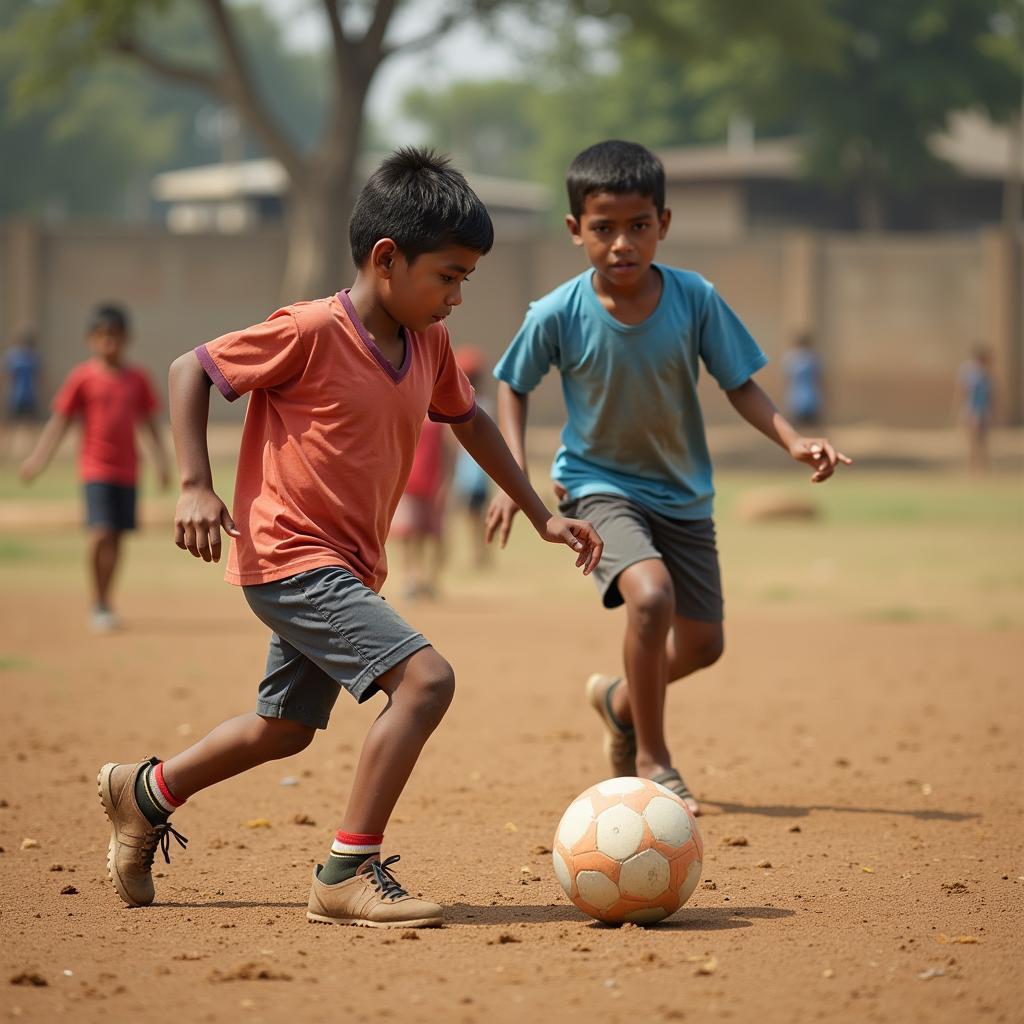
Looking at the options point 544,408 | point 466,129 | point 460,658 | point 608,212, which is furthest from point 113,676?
point 466,129

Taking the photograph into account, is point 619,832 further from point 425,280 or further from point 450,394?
point 425,280

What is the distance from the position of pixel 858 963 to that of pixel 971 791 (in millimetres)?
2153

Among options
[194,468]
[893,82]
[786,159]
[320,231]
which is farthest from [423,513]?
[786,159]

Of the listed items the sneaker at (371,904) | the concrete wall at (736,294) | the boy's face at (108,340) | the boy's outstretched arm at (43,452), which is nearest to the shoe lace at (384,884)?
the sneaker at (371,904)

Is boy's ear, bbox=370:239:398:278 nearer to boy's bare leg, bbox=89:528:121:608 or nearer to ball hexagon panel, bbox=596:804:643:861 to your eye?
ball hexagon panel, bbox=596:804:643:861

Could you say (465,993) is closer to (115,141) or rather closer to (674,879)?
→ (674,879)

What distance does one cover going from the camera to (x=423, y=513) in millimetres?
11055

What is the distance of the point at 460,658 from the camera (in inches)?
340

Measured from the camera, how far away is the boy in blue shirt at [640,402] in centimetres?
495

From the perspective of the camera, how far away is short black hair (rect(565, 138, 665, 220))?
4.95m

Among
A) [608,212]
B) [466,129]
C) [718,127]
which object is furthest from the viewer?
[466,129]

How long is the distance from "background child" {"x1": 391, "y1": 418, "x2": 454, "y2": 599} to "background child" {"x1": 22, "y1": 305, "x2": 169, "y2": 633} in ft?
6.61

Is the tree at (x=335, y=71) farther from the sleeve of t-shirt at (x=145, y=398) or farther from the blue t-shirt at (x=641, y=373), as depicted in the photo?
the blue t-shirt at (x=641, y=373)

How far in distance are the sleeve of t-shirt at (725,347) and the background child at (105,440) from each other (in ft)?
16.0
